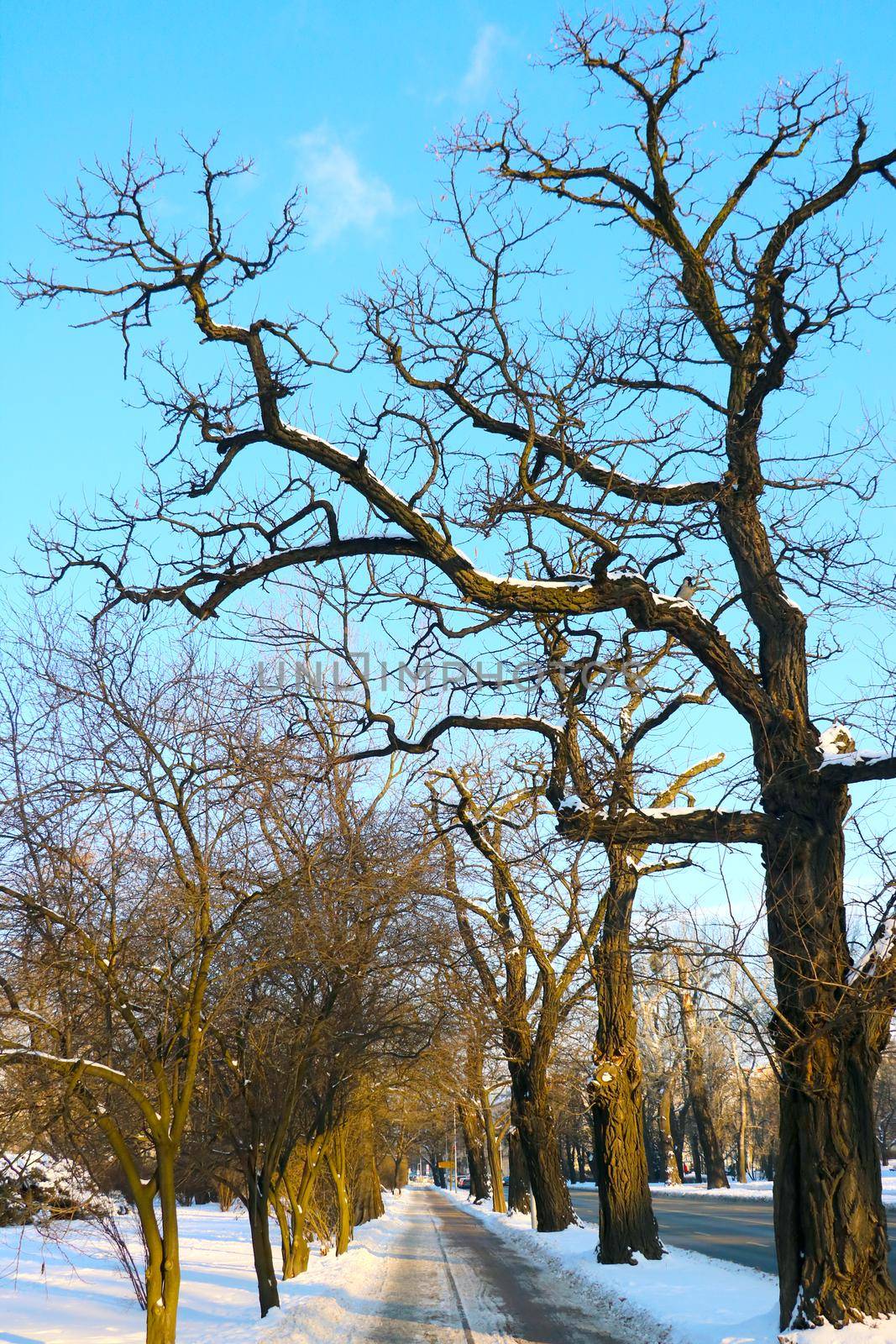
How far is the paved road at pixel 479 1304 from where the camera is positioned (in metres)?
12.0

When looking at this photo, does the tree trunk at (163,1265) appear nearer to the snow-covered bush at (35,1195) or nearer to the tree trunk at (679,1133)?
the snow-covered bush at (35,1195)

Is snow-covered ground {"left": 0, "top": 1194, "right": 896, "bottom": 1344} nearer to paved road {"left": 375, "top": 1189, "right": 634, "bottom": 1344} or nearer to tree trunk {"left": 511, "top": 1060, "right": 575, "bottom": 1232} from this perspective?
paved road {"left": 375, "top": 1189, "right": 634, "bottom": 1344}

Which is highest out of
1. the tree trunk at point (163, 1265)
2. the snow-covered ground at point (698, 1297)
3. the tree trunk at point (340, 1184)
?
the tree trunk at point (163, 1265)

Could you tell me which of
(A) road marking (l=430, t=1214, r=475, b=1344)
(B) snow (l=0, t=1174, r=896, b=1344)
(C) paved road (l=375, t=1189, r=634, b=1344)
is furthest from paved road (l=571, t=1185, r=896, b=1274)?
(A) road marking (l=430, t=1214, r=475, b=1344)

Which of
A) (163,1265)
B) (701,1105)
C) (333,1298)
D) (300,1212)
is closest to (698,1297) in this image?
(333,1298)

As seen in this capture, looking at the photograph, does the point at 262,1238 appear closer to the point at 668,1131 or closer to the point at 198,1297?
the point at 198,1297

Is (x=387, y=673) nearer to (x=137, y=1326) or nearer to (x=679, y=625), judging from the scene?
(x=679, y=625)

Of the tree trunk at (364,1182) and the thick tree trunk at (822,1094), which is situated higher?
the thick tree trunk at (822,1094)

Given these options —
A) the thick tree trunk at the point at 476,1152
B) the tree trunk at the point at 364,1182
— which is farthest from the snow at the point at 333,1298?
the thick tree trunk at the point at 476,1152

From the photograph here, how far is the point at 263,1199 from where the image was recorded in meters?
15.8

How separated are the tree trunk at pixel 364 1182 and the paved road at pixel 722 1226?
8.58m

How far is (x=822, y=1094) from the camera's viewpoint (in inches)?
296

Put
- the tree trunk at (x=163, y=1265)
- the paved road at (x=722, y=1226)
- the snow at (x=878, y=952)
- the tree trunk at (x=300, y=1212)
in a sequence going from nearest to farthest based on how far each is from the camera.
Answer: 1. the snow at (x=878, y=952)
2. the tree trunk at (x=163, y=1265)
3. the tree trunk at (x=300, y=1212)
4. the paved road at (x=722, y=1226)

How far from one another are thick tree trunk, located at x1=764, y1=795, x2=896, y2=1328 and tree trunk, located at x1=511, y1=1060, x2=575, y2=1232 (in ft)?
54.7
